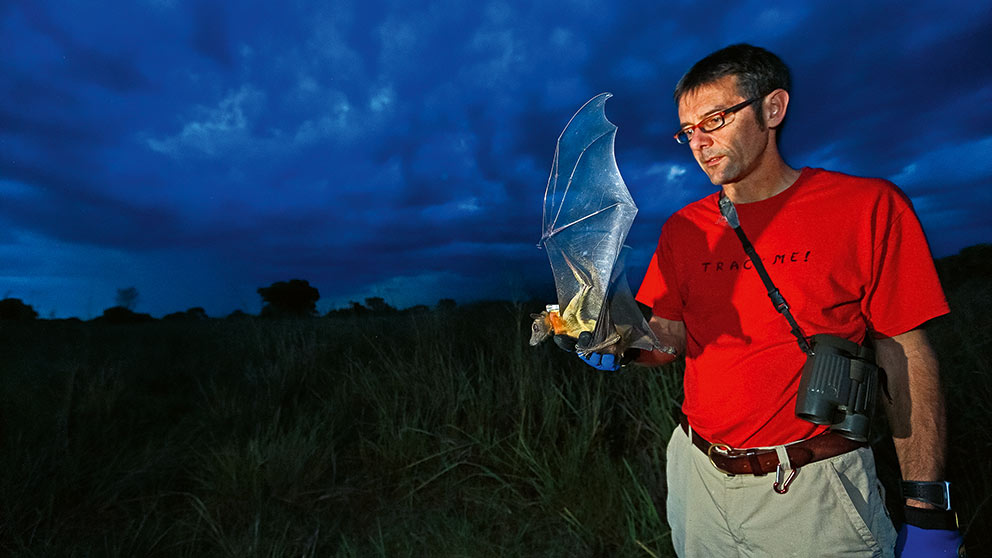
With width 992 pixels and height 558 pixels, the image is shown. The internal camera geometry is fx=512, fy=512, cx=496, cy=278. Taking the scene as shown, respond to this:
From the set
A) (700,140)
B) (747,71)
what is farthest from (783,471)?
(747,71)

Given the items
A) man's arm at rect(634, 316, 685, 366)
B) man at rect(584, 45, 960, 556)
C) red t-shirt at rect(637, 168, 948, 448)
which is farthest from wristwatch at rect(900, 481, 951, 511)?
man's arm at rect(634, 316, 685, 366)

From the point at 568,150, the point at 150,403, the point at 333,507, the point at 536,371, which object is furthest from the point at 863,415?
the point at 150,403

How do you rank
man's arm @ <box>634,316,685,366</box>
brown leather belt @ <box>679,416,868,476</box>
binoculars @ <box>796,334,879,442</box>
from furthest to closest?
1. man's arm @ <box>634,316,685,366</box>
2. brown leather belt @ <box>679,416,868,476</box>
3. binoculars @ <box>796,334,879,442</box>

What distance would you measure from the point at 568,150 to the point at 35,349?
423 inches

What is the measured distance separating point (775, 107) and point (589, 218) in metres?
0.67

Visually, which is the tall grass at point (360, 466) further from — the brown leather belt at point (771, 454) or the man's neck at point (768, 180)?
the man's neck at point (768, 180)

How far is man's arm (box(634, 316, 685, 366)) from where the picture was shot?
171 cm

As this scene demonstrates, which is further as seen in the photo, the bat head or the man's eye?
the man's eye

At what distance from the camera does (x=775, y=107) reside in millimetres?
1587

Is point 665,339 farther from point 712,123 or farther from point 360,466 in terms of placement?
point 360,466

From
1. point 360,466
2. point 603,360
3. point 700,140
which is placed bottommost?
point 360,466

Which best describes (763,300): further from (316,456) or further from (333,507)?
(316,456)

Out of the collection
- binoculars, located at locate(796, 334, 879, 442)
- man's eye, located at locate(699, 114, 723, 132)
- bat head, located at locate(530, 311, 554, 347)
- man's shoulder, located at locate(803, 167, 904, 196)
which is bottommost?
binoculars, located at locate(796, 334, 879, 442)

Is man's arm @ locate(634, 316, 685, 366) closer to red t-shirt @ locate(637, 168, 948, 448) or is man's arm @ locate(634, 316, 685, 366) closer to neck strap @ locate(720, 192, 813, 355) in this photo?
red t-shirt @ locate(637, 168, 948, 448)
